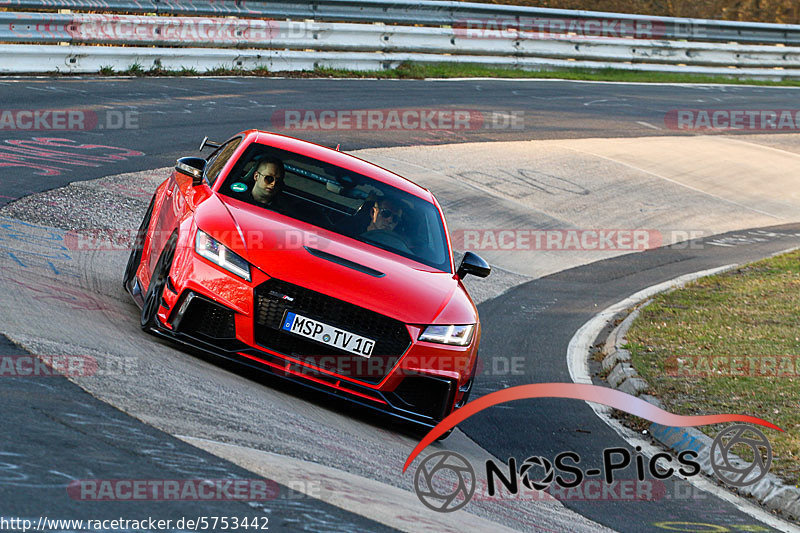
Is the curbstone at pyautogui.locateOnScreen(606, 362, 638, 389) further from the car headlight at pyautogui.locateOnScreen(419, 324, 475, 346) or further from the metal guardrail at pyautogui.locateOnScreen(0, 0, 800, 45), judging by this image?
the metal guardrail at pyautogui.locateOnScreen(0, 0, 800, 45)

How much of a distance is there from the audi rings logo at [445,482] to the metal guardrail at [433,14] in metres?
13.9

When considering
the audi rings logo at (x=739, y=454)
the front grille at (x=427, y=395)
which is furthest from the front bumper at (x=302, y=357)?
the audi rings logo at (x=739, y=454)

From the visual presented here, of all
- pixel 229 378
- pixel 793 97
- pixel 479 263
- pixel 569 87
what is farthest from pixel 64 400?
pixel 793 97

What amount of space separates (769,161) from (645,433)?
15065 mm

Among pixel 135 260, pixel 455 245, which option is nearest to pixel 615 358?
pixel 455 245

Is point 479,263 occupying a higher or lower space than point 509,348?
higher

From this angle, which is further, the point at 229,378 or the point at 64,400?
the point at 229,378

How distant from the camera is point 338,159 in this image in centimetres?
793

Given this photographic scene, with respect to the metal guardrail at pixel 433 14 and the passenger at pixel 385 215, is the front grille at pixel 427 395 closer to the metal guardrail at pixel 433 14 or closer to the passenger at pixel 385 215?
the passenger at pixel 385 215

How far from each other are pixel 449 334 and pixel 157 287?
1.89 meters

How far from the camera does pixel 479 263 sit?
7574mm

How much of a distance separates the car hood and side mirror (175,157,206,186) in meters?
0.57

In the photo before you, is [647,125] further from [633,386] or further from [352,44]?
[633,386]

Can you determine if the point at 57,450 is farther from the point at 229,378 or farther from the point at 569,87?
the point at 569,87
